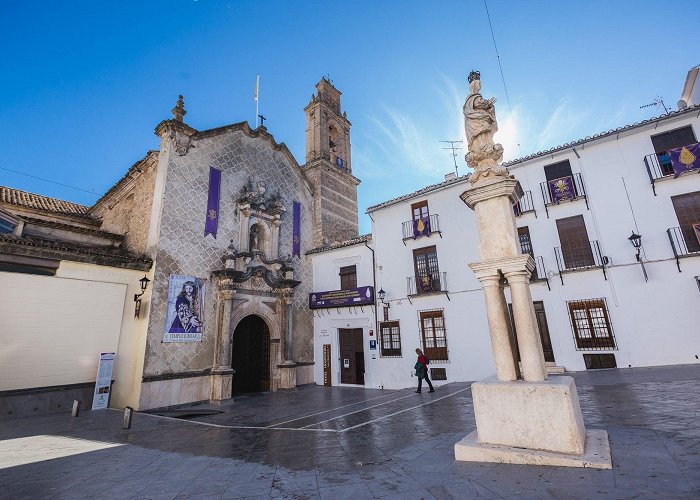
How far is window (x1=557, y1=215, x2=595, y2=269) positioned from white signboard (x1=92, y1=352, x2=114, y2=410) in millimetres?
16342

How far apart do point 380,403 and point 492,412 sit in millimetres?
6803

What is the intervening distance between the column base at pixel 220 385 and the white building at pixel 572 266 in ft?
18.5

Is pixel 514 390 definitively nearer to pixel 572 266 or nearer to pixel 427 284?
pixel 572 266

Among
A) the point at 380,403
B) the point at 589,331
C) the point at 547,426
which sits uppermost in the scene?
the point at 589,331

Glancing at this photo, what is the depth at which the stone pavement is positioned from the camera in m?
3.45

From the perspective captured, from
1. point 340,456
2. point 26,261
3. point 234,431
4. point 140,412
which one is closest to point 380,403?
point 234,431

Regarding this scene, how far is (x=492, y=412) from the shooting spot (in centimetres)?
437

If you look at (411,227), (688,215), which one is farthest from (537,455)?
(411,227)

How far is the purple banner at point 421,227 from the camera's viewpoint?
600 inches

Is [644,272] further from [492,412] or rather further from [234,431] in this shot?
[234,431]

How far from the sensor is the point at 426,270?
49.8 feet

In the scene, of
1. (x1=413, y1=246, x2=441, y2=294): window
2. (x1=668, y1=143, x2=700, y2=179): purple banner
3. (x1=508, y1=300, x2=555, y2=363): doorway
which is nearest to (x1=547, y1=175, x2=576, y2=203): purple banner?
(x1=668, y1=143, x2=700, y2=179): purple banner

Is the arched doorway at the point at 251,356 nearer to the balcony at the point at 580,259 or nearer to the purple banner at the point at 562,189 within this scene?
the balcony at the point at 580,259

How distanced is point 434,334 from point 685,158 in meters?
10.7
